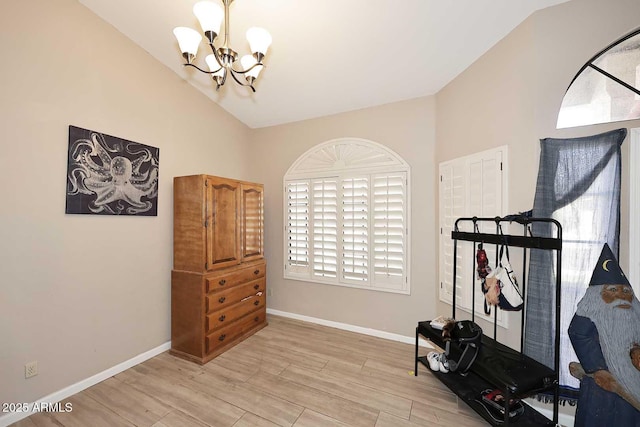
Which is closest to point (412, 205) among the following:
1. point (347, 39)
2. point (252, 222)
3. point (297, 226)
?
point (297, 226)

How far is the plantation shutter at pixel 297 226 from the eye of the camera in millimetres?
3525

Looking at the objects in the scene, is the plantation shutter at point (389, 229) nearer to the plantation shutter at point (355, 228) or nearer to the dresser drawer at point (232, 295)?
the plantation shutter at point (355, 228)

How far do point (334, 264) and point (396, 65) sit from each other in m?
2.35

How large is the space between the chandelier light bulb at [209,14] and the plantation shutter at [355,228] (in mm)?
2194

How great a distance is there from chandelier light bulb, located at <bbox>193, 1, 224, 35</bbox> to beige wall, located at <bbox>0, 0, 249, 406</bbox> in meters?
1.64

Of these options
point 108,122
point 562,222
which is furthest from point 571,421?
point 108,122

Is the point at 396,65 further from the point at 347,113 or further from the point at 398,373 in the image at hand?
the point at 398,373

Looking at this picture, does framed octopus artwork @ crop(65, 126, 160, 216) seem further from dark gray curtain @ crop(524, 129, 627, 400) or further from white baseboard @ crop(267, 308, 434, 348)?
dark gray curtain @ crop(524, 129, 627, 400)

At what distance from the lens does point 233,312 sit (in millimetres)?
2875

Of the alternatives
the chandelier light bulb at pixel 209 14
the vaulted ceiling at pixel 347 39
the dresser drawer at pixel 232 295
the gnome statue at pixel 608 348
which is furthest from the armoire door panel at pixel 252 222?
the gnome statue at pixel 608 348

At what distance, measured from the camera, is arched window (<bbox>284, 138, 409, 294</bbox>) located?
9.86ft

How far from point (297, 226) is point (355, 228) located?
851mm

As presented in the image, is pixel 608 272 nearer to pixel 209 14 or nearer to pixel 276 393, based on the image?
pixel 276 393

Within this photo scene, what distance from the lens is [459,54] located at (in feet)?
7.41
